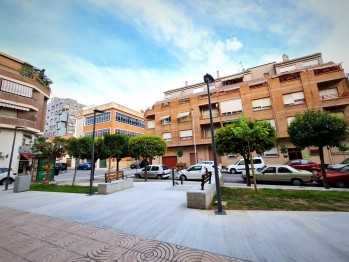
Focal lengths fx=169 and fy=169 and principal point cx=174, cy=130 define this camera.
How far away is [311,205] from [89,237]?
744cm

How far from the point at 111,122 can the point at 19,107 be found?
15050 mm

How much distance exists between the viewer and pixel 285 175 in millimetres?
11664

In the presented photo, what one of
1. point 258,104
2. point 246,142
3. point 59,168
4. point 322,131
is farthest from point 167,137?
point 322,131

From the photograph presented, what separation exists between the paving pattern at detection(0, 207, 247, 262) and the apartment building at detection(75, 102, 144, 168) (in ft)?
97.8

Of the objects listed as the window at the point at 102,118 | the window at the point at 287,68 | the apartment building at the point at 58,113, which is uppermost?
the apartment building at the point at 58,113

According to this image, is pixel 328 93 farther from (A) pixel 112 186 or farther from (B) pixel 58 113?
(B) pixel 58 113

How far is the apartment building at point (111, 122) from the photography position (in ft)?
116

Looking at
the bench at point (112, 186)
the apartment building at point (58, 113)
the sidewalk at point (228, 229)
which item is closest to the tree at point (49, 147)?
the bench at point (112, 186)

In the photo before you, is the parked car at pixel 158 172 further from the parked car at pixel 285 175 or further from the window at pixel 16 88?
the window at pixel 16 88

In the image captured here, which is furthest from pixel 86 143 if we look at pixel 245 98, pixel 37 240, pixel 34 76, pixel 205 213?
pixel 245 98

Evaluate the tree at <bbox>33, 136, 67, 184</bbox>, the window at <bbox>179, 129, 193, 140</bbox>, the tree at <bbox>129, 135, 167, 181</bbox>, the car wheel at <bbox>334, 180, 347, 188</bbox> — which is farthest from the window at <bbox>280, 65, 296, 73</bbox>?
the tree at <bbox>33, 136, 67, 184</bbox>

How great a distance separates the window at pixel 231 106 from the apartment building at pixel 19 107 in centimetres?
2618

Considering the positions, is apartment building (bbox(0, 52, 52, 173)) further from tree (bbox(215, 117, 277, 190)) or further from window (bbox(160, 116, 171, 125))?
tree (bbox(215, 117, 277, 190))

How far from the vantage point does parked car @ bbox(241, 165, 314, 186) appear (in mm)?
11211
